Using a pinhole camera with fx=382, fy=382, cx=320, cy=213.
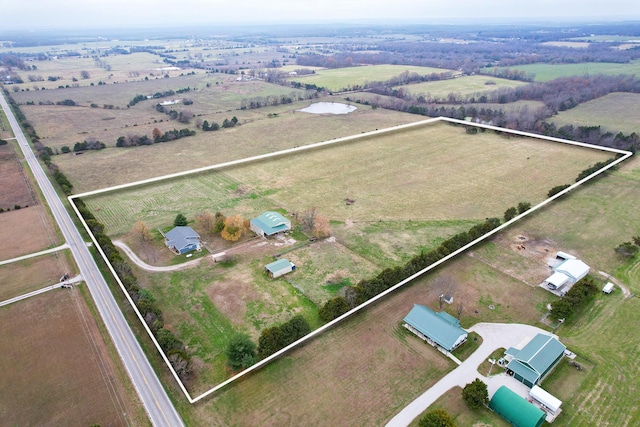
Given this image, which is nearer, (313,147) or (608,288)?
(608,288)

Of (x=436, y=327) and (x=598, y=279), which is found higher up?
(x=436, y=327)

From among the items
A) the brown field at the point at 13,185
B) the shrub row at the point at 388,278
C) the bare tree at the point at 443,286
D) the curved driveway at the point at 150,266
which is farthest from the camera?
the brown field at the point at 13,185

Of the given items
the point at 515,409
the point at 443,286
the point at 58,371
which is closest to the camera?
the point at 515,409

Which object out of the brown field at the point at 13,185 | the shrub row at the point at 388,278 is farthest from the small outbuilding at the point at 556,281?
the brown field at the point at 13,185

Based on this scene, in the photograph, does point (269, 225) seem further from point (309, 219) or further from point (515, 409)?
point (515, 409)

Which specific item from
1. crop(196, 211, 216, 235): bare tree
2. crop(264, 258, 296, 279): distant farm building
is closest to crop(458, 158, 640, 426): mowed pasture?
crop(264, 258, 296, 279): distant farm building

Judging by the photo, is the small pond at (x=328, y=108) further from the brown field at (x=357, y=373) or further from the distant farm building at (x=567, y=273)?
the brown field at (x=357, y=373)

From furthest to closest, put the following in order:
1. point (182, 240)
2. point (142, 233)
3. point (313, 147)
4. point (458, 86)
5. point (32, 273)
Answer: point (458, 86) → point (313, 147) → point (142, 233) → point (182, 240) → point (32, 273)

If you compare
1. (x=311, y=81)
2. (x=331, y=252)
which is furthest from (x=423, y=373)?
(x=311, y=81)

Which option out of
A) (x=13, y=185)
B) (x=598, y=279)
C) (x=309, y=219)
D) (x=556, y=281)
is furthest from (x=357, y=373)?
(x=13, y=185)
